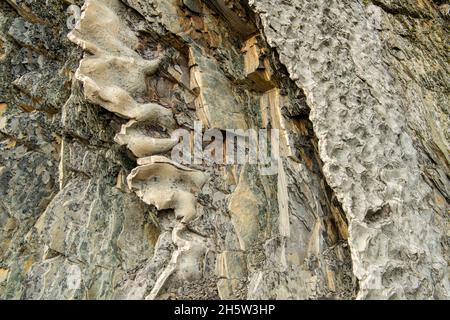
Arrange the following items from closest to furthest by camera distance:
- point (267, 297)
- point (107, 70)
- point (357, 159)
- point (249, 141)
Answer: point (267, 297) < point (357, 159) < point (107, 70) < point (249, 141)

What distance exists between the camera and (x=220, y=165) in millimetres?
5672

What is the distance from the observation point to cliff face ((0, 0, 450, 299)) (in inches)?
190

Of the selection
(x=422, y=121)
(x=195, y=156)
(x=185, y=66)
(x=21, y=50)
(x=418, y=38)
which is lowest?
(x=21, y=50)

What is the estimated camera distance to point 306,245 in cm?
520

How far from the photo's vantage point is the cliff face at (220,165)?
4828 millimetres

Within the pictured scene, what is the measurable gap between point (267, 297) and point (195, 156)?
75.2 inches

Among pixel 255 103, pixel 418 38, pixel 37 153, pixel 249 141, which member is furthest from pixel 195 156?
pixel 418 38

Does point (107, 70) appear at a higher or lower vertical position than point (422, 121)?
lower

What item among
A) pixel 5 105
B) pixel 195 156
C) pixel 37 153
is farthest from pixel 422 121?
pixel 5 105

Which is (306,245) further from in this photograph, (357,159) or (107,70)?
(107,70)

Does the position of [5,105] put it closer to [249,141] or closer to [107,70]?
[107,70]

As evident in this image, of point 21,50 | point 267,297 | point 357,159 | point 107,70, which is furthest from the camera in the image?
point 21,50

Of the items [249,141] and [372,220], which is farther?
[249,141]

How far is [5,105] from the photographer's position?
20.2ft
